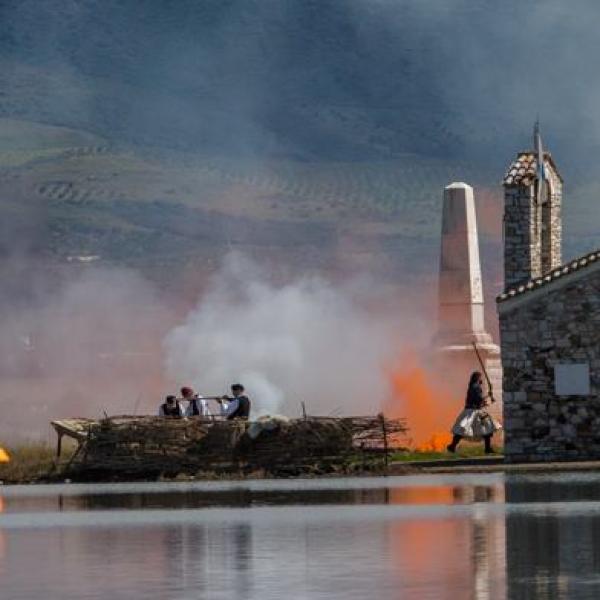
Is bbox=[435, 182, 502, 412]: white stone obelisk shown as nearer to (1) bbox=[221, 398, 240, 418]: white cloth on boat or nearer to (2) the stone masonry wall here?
(2) the stone masonry wall

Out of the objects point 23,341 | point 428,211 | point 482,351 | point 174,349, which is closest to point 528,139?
point 428,211

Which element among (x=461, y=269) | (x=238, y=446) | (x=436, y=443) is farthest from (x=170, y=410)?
(x=461, y=269)

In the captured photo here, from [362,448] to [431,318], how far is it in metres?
78.3

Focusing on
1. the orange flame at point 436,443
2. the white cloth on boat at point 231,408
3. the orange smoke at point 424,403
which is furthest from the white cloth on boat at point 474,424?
the orange smoke at point 424,403

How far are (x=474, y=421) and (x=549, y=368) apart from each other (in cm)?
428

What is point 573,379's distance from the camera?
5366cm

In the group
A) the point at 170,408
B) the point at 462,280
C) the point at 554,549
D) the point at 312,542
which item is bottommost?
the point at 554,549

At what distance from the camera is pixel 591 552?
30453mm

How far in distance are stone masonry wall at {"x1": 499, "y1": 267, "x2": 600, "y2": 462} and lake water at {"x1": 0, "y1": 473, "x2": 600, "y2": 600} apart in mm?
7100

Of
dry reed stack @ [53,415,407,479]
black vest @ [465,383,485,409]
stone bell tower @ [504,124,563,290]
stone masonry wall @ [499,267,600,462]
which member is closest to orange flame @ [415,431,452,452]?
black vest @ [465,383,485,409]

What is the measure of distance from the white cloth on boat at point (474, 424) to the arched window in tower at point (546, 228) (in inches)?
156

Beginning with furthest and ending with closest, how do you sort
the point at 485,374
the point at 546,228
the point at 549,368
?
the point at 485,374 < the point at 546,228 < the point at 549,368

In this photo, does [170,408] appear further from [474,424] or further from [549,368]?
[474,424]

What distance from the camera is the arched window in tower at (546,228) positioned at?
60250 millimetres
